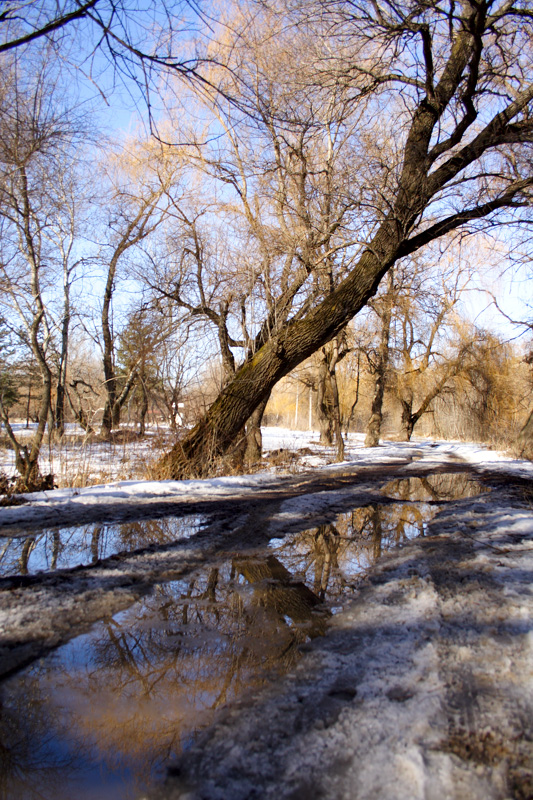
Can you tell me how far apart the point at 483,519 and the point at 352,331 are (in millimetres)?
13392

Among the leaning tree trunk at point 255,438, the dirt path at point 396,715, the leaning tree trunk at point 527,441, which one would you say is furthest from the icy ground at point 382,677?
the leaning tree trunk at point 527,441

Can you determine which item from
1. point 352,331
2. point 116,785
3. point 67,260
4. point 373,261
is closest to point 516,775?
point 116,785

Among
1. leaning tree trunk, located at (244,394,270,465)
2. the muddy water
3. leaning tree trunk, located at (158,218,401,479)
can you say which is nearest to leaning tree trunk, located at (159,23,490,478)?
leaning tree trunk, located at (158,218,401,479)

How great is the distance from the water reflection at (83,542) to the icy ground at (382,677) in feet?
0.68

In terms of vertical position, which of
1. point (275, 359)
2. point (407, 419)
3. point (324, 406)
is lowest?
point (407, 419)

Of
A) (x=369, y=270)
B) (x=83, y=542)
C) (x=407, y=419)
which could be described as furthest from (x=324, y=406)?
(x=83, y=542)

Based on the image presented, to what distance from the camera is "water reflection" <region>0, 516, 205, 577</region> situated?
3262mm

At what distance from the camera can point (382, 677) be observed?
181 centimetres

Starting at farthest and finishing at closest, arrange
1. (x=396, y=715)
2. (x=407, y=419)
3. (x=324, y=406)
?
(x=407, y=419) < (x=324, y=406) < (x=396, y=715)

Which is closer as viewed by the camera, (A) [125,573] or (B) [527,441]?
(A) [125,573]

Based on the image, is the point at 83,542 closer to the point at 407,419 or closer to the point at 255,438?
the point at 255,438

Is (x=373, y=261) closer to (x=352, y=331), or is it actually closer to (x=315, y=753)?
(x=315, y=753)

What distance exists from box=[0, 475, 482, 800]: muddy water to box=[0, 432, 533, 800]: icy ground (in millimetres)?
117

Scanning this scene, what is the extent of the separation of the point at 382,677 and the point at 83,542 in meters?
2.82
